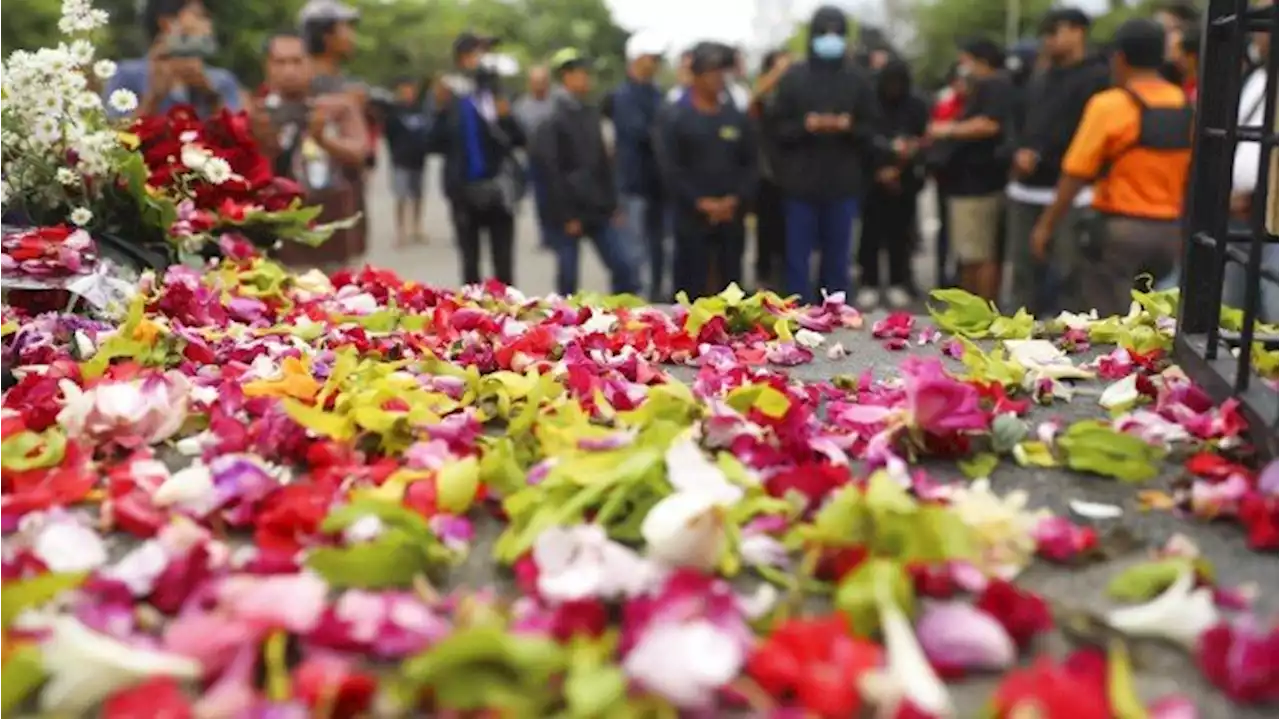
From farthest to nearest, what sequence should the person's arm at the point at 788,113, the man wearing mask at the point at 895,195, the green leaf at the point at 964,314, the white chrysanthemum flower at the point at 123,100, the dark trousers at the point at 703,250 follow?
the man wearing mask at the point at 895,195
the dark trousers at the point at 703,250
the person's arm at the point at 788,113
the white chrysanthemum flower at the point at 123,100
the green leaf at the point at 964,314

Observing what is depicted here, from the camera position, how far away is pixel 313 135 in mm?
5625

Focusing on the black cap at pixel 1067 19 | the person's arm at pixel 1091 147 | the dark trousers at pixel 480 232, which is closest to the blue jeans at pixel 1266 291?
the person's arm at pixel 1091 147

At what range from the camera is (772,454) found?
1760mm

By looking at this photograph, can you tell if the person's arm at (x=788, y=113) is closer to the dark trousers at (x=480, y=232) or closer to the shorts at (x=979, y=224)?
the shorts at (x=979, y=224)

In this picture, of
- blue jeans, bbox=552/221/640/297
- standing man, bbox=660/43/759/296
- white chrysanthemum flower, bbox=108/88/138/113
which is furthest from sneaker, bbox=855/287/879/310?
white chrysanthemum flower, bbox=108/88/138/113

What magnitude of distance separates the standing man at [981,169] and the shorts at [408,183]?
19.7 ft

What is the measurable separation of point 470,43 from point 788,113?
2.02 m

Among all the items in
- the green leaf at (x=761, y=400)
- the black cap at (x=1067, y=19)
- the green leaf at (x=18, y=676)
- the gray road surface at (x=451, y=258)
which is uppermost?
the black cap at (x=1067, y=19)

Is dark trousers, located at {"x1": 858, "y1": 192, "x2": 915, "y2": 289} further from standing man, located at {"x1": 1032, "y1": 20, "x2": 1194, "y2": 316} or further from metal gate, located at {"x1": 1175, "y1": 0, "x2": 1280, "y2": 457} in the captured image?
metal gate, located at {"x1": 1175, "y1": 0, "x2": 1280, "y2": 457}

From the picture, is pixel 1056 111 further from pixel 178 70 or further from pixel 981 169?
pixel 178 70

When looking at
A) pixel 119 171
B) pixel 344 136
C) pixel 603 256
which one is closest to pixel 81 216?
pixel 119 171

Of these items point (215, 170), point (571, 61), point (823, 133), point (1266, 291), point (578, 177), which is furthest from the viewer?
point (571, 61)

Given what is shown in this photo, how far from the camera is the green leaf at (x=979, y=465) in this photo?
1768 mm

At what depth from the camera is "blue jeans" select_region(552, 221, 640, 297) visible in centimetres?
743
